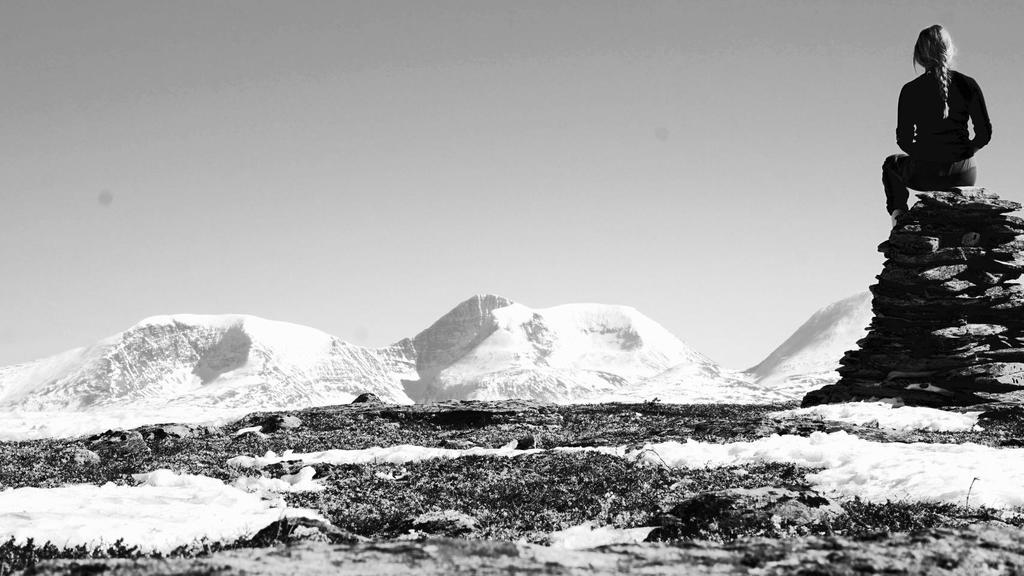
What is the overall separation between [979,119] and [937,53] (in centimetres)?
369

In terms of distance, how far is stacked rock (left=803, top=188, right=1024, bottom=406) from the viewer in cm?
3366

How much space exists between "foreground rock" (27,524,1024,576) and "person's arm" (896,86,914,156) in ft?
110

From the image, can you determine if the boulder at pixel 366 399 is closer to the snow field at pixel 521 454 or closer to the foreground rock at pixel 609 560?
the snow field at pixel 521 454

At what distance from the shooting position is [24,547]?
9258 mm

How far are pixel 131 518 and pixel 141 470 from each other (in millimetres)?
8455

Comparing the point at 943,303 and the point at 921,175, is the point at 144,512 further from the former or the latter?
the point at 921,175

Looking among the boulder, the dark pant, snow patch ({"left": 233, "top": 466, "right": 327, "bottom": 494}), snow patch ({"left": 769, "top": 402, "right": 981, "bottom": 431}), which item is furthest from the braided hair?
the boulder

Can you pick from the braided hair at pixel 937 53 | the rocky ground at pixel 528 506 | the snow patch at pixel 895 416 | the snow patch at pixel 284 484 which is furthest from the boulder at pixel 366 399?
the braided hair at pixel 937 53

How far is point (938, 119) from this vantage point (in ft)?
109

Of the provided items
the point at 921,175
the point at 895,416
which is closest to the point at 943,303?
the point at 921,175

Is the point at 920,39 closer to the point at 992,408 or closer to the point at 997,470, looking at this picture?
the point at 992,408

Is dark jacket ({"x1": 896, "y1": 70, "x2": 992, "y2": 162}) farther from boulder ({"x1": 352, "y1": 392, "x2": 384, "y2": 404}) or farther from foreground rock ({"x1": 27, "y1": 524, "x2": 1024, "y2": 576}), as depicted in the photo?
foreground rock ({"x1": 27, "y1": 524, "x2": 1024, "y2": 576})

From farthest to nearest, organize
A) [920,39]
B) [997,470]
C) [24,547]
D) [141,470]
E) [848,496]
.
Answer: [920,39], [141,470], [997,470], [848,496], [24,547]

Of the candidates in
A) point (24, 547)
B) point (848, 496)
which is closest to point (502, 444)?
point (848, 496)
